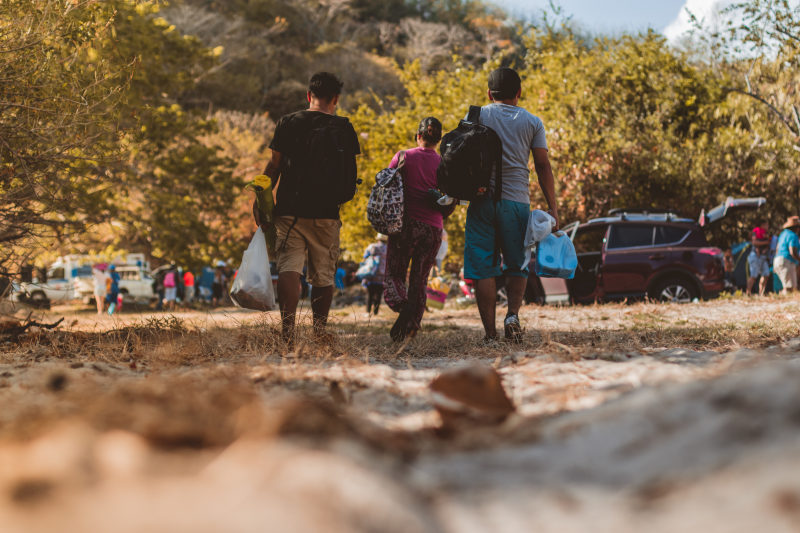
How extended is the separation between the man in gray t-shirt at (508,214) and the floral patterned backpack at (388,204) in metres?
0.64

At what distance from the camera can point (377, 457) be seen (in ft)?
5.32

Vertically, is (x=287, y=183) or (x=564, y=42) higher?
(x=564, y=42)

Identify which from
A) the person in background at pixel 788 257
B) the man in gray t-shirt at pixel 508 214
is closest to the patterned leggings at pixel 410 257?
the man in gray t-shirt at pixel 508 214

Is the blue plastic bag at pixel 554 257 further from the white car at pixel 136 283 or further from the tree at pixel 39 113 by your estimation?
the white car at pixel 136 283

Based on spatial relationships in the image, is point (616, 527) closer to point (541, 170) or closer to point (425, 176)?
point (541, 170)

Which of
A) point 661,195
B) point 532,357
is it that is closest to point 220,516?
point 532,357

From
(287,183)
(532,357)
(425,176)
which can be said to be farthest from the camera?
(425,176)

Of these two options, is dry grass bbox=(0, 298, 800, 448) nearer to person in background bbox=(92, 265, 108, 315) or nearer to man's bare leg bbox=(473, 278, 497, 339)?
man's bare leg bbox=(473, 278, 497, 339)

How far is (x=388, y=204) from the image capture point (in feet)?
19.4

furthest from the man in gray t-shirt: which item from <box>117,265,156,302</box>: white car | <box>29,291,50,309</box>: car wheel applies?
<box>117,265,156,302</box>: white car

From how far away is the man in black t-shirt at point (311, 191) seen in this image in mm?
5418

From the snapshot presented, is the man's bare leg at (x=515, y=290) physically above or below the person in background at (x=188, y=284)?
above

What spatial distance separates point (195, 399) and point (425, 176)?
4504 mm

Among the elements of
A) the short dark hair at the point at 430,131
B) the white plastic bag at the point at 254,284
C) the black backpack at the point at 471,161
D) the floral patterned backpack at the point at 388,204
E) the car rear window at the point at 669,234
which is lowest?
the white plastic bag at the point at 254,284
